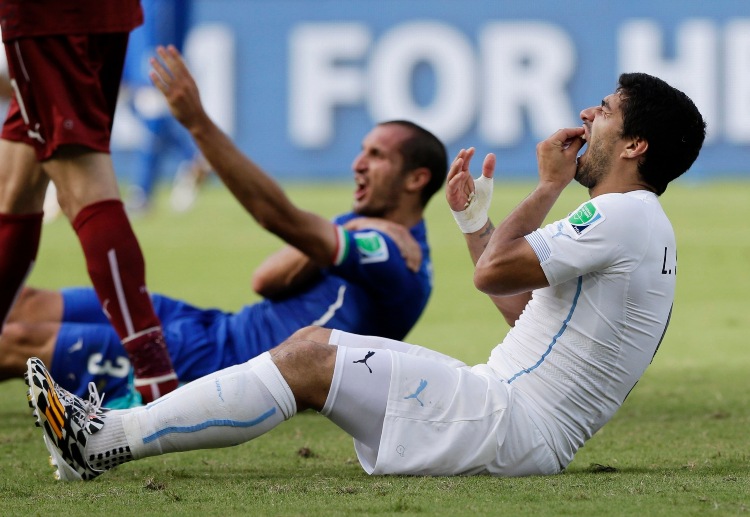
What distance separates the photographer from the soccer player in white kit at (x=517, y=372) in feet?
10.00

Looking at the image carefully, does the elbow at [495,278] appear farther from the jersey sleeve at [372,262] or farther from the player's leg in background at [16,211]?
the player's leg in background at [16,211]

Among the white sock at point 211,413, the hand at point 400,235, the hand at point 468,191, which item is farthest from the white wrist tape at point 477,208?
the hand at point 400,235

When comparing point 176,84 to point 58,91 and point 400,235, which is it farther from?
point 400,235

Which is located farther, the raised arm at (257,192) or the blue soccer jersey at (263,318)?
the blue soccer jersey at (263,318)

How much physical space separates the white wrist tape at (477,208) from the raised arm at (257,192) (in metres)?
0.84

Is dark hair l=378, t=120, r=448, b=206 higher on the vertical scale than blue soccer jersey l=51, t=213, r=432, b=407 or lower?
higher

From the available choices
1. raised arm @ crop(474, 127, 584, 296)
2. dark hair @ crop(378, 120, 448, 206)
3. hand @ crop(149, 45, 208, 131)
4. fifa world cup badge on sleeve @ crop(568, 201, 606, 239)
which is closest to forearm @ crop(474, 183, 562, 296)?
raised arm @ crop(474, 127, 584, 296)

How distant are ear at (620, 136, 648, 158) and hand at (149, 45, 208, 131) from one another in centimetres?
152

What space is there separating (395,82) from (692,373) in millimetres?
12683

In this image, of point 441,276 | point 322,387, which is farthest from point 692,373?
point 441,276

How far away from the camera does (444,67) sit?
58.6ft

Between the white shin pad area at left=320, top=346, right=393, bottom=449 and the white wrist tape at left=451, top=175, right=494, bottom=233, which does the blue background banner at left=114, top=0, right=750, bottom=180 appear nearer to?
the white wrist tape at left=451, top=175, right=494, bottom=233

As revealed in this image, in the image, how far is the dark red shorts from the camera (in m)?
3.94

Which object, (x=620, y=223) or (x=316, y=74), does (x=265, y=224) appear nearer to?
(x=620, y=223)
